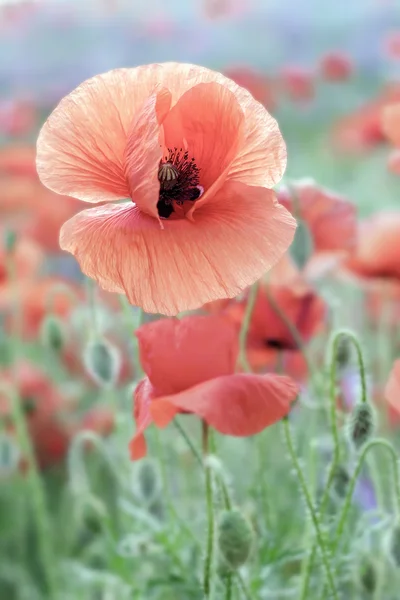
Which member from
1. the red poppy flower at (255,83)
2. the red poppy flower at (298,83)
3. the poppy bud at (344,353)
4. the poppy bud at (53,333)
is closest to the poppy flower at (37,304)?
the poppy bud at (53,333)

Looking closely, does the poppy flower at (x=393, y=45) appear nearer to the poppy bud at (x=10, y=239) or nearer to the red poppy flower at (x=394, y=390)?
the poppy bud at (x=10, y=239)

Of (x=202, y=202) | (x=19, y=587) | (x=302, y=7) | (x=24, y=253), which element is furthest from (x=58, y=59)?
(x=202, y=202)

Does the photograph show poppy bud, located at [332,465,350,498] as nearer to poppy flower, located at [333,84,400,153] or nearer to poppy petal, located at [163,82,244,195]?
poppy petal, located at [163,82,244,195]

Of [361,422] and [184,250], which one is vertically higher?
[184,250]

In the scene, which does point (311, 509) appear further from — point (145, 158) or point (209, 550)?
point (145, 158)

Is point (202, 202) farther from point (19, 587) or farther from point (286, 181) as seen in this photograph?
point (19, 587)

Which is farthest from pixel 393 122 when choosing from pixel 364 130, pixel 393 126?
pixel 364 130
